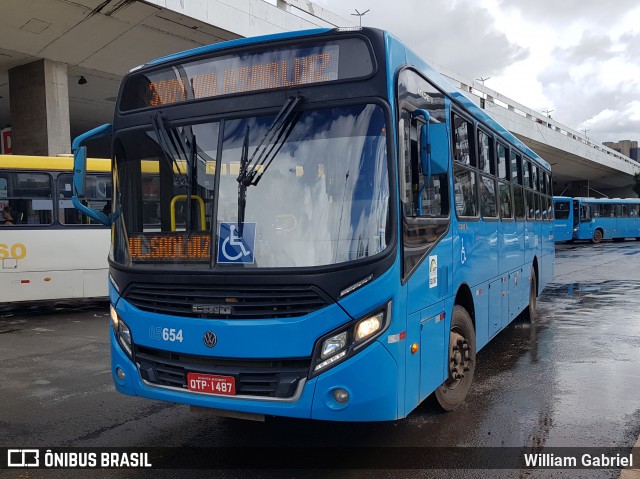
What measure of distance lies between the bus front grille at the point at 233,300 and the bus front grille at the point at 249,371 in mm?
303

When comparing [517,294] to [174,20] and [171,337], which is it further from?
[174,20]

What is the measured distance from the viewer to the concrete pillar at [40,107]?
56.3 feet

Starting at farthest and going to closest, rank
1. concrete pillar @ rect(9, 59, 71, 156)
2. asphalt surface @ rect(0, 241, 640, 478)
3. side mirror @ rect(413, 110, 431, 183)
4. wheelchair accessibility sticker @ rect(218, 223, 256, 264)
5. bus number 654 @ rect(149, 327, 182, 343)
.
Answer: concrete pillar @ rect(9, 59, 71, 156) < asphalt surface @ rect(0, 241, 640, 478) < side mirror @ rect(413, 110, 431, 183) < bus number 654 @ rect(149, 327, 182, 343) < wheelchair accessibility sticker @ rect(218, 223, 256, 264)

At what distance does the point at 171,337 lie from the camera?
3.99 metres

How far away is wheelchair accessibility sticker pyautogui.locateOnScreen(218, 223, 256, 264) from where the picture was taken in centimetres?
384

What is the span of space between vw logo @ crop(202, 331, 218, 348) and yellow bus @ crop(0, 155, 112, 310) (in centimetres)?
790

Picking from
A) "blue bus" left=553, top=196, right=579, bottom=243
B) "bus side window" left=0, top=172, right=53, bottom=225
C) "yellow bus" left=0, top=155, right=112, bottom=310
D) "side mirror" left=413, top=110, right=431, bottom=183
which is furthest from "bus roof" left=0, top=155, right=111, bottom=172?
"blue bus" left=553, top=196, right=579, bottom=243

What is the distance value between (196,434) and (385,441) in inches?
61.2

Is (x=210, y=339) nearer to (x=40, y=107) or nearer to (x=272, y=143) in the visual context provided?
(x=272, y=143)

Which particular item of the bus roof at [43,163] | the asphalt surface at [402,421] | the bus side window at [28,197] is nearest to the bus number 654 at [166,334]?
the asphalt surface at [402,421]

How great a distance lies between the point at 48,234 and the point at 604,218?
37576 mm

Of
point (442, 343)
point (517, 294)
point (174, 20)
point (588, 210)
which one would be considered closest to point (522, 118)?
point (588, 210)

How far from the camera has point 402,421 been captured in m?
5.08

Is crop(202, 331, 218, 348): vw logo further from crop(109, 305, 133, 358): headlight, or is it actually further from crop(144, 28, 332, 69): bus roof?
crop(144, 28, 332, 69): bus roof
